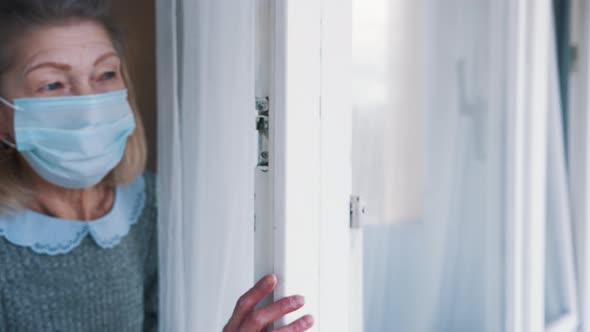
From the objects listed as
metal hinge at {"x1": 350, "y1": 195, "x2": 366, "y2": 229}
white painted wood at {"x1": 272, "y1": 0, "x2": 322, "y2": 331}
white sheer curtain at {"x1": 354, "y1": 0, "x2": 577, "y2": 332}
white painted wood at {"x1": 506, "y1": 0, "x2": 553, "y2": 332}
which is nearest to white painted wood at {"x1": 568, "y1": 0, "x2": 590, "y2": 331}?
white sheer curtain at {"x1": 354, "y1": 0, "x2": 577, "y2": 332}

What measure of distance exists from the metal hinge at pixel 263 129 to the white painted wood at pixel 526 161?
33.6 inches

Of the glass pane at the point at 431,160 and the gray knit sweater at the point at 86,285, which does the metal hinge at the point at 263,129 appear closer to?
the glass pane at the point at 431,160

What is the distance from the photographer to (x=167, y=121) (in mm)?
959

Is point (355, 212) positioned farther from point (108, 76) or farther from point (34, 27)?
point (34, 27)

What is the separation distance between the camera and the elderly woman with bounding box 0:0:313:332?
3.81 feet

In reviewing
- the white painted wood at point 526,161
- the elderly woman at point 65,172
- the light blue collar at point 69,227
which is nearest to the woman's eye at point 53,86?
the elderly woman at point 65,172

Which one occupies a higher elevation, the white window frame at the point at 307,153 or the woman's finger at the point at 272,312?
the white window frame at the point at 307,153

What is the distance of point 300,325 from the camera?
2.60 ft

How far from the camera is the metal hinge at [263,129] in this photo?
0.79 m

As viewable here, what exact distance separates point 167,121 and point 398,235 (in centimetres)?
53

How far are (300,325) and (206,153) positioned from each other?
32cm

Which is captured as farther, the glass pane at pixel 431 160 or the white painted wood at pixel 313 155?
the glass pane at pixel 431 160

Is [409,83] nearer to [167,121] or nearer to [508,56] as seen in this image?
[508,56]

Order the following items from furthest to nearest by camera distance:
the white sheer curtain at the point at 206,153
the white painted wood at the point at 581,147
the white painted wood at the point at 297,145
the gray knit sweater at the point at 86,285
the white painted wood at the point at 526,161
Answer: the white painted wood at the point at 581,147 < the white painted wood at the point at 526,161 < the gray knit sweater at the point at 86,285 < the white sheer curtain at the point at 206,153 < the white painted wood at the point at 297,145
